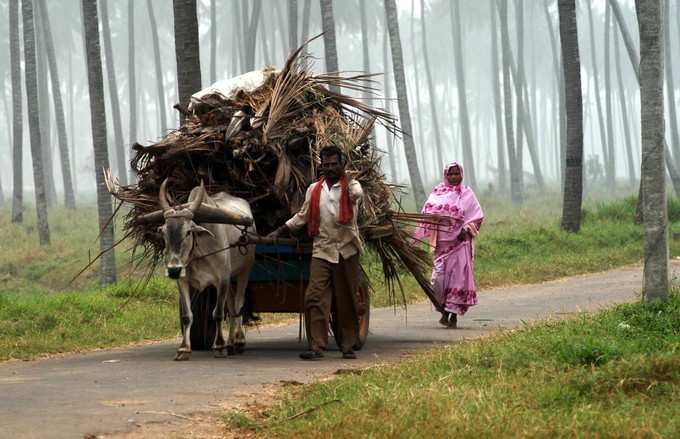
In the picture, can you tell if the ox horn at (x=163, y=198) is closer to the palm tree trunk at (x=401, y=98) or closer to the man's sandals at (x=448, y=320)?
the man's sandals at (x=448, y=320)

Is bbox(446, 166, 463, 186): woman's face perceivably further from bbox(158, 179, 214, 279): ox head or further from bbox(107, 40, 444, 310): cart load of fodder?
bbox(158, 179, 214, 279): ox head

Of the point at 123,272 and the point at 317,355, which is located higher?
the point at 123,272

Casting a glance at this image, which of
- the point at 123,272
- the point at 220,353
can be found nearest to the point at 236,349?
the point at 220,353

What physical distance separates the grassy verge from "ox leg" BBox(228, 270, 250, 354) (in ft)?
3.96

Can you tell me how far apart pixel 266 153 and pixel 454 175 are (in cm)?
366

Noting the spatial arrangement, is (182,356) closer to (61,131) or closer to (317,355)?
(317,355)

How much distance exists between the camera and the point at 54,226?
109 feet

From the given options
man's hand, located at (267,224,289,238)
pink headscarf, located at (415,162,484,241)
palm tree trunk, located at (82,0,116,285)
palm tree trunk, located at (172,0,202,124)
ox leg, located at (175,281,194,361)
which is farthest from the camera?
palm tree trunk, located at (82,0,116,285)

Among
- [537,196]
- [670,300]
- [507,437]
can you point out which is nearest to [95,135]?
[670,300]

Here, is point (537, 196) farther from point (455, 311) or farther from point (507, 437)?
point (507, 437)

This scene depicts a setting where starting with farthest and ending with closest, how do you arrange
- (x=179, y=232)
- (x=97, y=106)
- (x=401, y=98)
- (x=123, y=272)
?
(x=401, y=98)
(x=123, y=272)
(x=97, y=106)
(x=179, y=232)

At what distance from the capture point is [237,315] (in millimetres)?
11672

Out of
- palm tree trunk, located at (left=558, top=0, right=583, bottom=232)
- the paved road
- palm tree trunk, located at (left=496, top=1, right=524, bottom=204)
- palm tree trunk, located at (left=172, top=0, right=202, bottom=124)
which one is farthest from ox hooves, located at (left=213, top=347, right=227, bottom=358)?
palm tree trunk, located at (left=496, top=1, right=524, bottom=204)

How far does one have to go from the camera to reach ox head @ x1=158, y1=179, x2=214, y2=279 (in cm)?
1070
